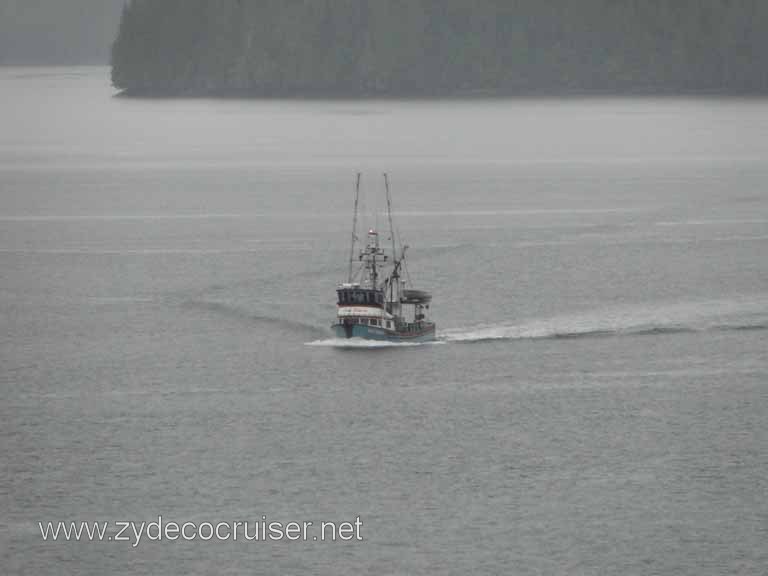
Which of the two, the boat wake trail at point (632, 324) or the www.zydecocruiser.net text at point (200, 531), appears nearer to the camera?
the www.zydecocruiser.net text at point (200, 531)

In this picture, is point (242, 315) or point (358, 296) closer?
point (358, 296)

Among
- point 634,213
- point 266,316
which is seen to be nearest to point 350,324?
point 266,316

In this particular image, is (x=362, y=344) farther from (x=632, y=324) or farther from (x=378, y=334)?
(x=632, y=324)

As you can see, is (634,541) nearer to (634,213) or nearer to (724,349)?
(724,349)

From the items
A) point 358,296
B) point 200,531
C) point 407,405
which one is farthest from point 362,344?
point 200,531

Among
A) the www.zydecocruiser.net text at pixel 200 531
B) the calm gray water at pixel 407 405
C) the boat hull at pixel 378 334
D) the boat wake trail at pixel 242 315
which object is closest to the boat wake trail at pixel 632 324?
the calm gray water at pixel 407 405

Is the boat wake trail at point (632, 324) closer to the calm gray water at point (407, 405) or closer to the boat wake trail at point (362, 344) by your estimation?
the calm gray water at point (407, 405)
